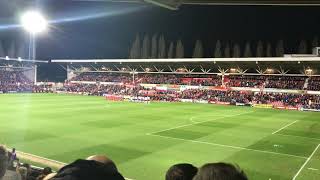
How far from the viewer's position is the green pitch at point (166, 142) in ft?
55.1

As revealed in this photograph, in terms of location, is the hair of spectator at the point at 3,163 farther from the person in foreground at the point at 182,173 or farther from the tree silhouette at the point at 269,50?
the tree silhouette at the point at 269,50

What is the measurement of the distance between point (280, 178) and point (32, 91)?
6792 centimetres

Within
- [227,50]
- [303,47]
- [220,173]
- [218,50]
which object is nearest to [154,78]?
[218,50]

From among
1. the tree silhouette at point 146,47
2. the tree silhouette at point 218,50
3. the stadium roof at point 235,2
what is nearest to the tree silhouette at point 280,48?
the tree silhouette at point 218,50

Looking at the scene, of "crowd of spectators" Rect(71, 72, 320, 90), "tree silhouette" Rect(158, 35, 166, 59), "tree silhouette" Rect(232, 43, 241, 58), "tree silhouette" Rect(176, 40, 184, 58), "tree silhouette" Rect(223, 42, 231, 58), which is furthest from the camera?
"tree silhouette" Rect(158, 35, 166, 59)

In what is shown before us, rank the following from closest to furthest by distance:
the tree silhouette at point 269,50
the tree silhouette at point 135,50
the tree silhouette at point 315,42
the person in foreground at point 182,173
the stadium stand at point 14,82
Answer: the person in foreground at point 182,173
the tree silhouette at point 315,42
the stadium stand at point 14,82
the tree silhouette at point 269,50
the tree silhouette at point 135,50

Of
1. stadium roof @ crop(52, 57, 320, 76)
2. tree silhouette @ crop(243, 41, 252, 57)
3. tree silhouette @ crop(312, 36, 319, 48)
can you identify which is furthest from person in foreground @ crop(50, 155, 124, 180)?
tree silhouette @ crop(243, 41, 252, 57)

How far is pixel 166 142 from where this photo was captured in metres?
22.1

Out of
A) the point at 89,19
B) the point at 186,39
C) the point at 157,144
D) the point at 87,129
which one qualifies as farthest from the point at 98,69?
the point at 157,144

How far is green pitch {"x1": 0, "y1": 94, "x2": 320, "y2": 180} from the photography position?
16797 millimetres

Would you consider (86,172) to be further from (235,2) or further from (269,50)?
(269,50)

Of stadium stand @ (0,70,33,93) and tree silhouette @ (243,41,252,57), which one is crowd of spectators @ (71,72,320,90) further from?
stadium stand @ (0,70,33,93)

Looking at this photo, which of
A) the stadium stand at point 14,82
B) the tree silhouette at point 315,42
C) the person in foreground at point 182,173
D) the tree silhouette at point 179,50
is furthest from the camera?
the tree silhouette at point 179,50

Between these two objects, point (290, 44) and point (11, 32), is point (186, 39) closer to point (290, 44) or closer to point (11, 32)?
point (290, 44)
